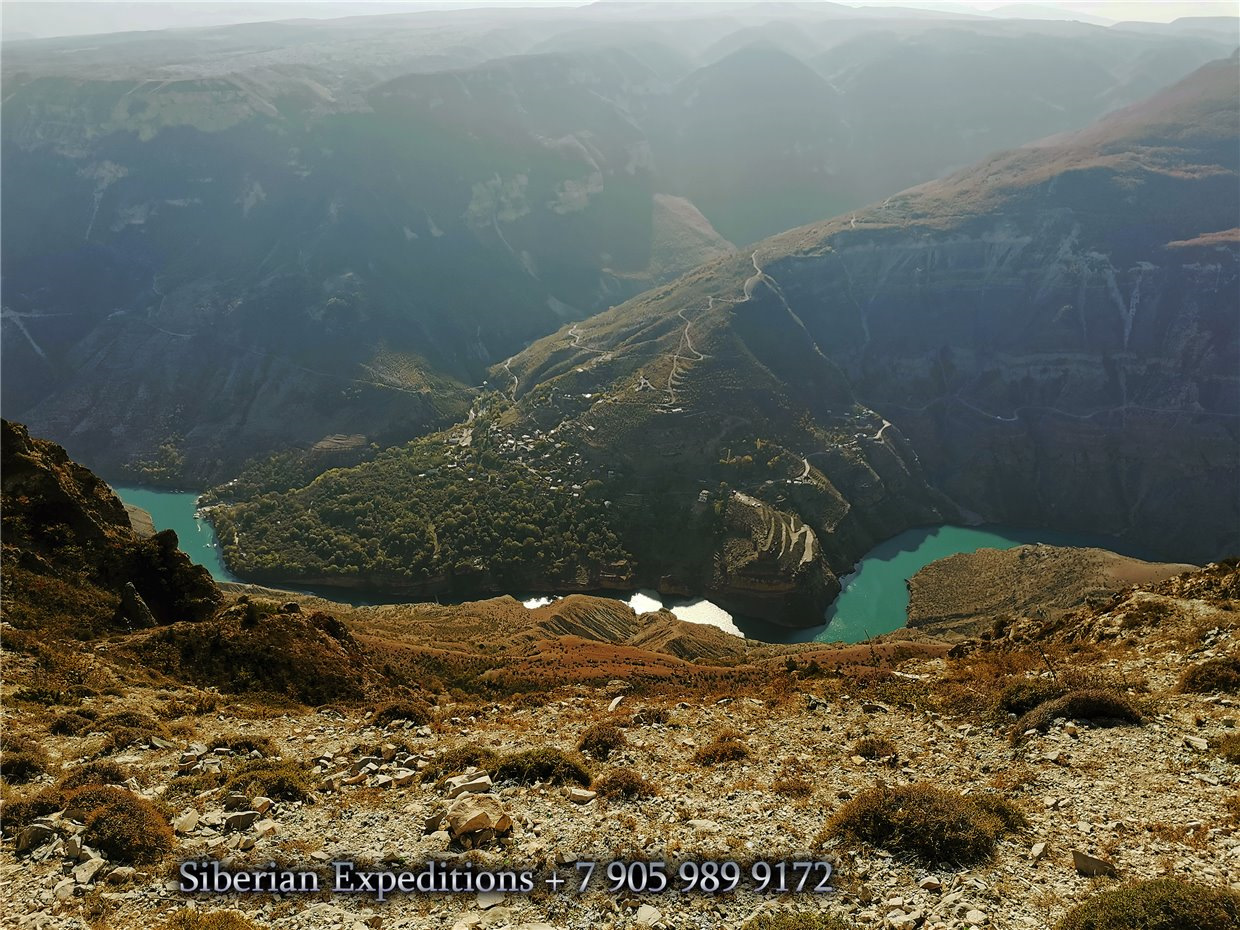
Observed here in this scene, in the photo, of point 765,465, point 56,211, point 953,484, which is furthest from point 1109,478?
point 56,211

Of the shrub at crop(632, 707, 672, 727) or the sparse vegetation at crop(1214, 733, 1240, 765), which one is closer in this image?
Result: the sparse vegetation at crop(1214, 733, 1240, 765)

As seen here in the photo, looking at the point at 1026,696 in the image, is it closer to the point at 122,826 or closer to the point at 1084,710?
the point at 1084,710

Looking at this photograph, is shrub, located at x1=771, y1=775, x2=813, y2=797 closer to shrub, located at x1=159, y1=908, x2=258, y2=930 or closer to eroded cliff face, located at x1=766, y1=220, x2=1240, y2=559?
shrub, located at x1=159, y1=908, x2=258, y2=930

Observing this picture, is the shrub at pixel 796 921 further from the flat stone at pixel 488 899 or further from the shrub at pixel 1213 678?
the shrub at pixel 1213 678

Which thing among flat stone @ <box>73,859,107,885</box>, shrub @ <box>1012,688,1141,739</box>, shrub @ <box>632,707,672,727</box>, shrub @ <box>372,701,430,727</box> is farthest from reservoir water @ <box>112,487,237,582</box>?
shrub @ <box>1012,688,1141,739</box>

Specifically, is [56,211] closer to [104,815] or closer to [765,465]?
[765,465]

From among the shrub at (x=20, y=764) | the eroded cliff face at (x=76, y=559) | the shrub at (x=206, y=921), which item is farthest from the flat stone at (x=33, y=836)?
the eroded cliff face at (x=76, y=559)

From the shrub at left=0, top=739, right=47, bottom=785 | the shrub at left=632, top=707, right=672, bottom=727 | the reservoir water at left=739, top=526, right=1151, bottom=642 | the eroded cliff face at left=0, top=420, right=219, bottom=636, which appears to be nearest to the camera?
the shrub at left=0, top=739, right=47, bottom=785
